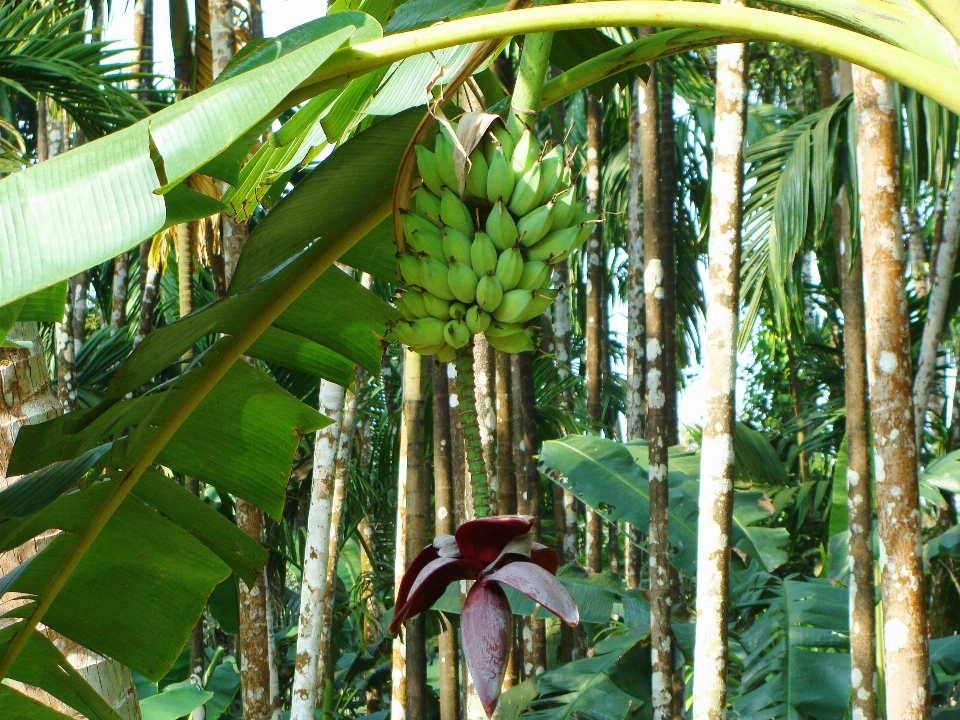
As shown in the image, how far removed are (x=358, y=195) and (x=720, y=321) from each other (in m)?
1.62

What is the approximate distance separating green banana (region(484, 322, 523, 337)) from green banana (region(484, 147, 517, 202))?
204 millimetres

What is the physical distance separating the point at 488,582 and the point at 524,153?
0.62 m

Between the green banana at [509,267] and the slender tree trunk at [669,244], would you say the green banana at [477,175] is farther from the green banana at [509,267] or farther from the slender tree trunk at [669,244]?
the slender tree trunk at [669,244]

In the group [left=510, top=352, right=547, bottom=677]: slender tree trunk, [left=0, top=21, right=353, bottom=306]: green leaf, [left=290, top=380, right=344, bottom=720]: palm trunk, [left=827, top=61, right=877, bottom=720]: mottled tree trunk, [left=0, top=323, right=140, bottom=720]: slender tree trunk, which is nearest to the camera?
[left=0, top=21, right=353, bottom=306]: green leaf

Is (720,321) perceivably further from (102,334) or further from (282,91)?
(102,334)

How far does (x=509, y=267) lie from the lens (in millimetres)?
1289

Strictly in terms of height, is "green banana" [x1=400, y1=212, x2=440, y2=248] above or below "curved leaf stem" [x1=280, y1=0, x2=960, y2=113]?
below

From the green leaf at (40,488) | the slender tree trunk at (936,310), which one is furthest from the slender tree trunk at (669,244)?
the green leaf at (40,488)

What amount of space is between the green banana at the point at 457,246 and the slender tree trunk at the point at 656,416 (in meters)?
2.05

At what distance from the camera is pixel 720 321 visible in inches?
112

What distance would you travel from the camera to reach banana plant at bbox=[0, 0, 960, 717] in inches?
39.4

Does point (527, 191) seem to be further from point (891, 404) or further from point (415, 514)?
point (415, 514)

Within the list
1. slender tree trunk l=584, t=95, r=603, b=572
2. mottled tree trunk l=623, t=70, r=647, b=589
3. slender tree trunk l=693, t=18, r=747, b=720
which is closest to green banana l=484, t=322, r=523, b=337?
slender tree trunk l=693, t=18, r=747, b=720

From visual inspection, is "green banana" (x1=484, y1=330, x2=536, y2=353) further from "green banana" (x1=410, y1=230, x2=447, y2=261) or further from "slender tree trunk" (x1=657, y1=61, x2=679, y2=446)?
"slender tree trunk" (x1=657, y1=61, x2=679, y2=446)
